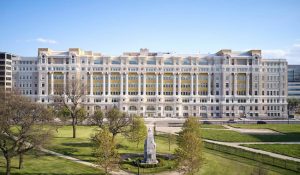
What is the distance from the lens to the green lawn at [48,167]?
4456 cm

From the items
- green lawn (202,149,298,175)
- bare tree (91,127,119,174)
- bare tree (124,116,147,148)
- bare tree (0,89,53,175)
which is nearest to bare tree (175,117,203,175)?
green lawn (202,149,298,175)

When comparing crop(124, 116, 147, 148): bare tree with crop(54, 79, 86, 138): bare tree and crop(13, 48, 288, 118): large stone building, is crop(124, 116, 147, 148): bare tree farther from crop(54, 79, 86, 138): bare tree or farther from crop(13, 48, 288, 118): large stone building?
crop(13, 48, 288, 118): large stone building

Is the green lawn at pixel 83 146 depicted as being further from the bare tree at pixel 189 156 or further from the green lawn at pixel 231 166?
the bare tree at pixel 189 156

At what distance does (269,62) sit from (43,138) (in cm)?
11246

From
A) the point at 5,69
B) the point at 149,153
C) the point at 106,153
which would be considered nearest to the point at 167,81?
the point at 5,69

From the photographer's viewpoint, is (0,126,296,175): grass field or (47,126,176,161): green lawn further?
(47,126,176,161): green lawn

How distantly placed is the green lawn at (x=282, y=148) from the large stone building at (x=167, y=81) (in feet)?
208

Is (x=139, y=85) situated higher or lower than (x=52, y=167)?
higher

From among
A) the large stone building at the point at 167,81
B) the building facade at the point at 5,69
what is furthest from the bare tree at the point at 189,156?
the building facade at the point at 5,69

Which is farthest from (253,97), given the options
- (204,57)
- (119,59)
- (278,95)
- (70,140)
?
(70,140)

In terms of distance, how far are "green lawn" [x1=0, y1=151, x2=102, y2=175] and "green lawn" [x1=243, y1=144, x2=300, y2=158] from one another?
34.7m

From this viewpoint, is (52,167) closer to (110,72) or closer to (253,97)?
(110,72)

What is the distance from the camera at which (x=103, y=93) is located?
129625 mm

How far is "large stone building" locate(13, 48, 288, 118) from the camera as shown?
423 ft
